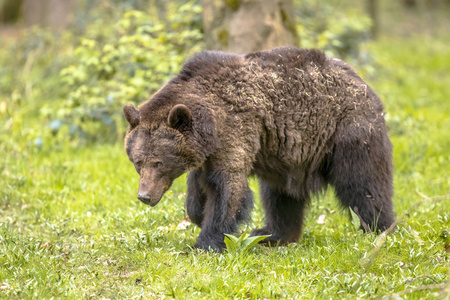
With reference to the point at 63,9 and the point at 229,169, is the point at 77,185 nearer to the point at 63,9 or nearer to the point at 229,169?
the point at 229,169

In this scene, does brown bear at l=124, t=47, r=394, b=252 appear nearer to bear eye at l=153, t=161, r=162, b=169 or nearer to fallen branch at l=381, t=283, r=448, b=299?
bear eye at l=153, t=161, r=162, b=169

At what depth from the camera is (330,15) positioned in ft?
44.6

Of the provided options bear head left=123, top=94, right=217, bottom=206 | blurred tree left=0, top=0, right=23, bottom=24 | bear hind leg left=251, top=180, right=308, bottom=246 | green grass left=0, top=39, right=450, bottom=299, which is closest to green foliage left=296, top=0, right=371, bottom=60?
green grass left=0, top=39, right=450, bottom=299

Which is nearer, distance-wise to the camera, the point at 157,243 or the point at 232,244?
the point at 232,244

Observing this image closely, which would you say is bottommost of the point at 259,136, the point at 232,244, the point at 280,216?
the point at 280,216

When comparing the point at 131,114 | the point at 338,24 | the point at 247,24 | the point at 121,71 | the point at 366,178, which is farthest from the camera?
the point at 338,24

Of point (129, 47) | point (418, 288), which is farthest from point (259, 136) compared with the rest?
point (129, 47)

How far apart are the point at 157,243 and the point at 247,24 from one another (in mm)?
3976

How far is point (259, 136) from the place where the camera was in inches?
210

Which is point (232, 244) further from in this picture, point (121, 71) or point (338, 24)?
point (338, 24)

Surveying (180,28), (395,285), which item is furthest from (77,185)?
(395,285)

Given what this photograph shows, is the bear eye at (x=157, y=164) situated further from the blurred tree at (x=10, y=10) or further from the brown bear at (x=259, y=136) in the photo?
the blurred tree at (x=10, y=10)

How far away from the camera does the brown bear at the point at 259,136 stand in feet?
16.5

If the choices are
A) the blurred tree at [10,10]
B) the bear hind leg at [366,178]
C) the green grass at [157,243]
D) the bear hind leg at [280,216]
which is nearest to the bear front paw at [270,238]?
the bear hind leg at [280,216]
